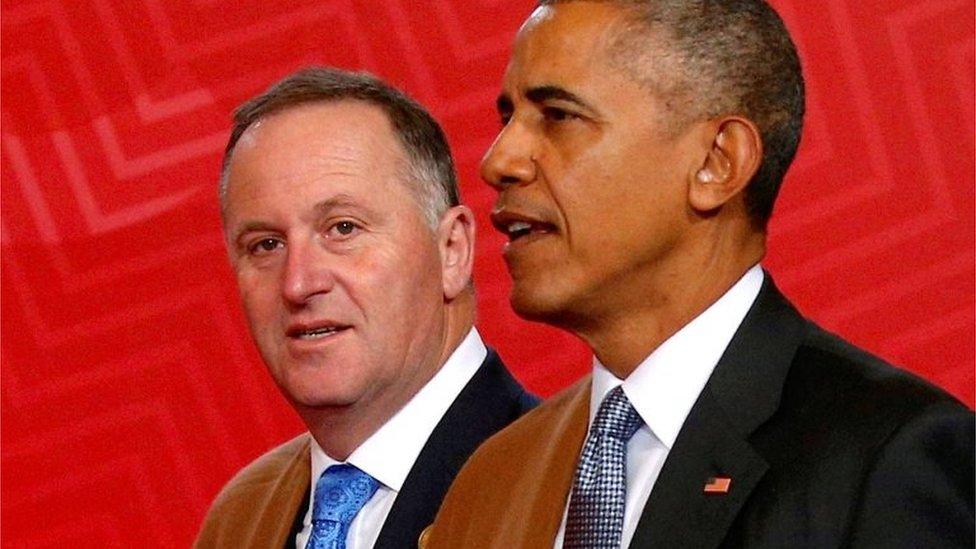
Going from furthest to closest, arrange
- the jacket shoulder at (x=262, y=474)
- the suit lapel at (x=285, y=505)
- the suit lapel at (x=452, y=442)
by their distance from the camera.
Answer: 1. the jacket shoulder at (x=262, y=474)
2. the suit lapel at (x=285, y=505)
3. the suit lapel at (x=452, y=442)

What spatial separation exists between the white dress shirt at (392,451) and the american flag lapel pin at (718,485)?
0.65m

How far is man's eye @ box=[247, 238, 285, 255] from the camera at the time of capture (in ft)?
8.21

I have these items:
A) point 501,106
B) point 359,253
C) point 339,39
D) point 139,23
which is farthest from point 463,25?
point 501,106

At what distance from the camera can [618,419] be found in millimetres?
2062

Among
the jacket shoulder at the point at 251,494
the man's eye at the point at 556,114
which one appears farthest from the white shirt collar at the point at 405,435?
the man's eye at the point at 556,114

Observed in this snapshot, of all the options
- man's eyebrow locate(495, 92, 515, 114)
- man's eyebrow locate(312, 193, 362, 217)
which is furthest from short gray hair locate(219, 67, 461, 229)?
man's eyebrow locate(495, 92, 515, 114)

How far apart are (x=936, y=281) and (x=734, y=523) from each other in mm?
1110

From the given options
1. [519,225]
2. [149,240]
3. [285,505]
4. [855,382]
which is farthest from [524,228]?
[149,240]

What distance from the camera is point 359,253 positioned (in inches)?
97.5

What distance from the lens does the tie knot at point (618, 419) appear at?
2.06 m

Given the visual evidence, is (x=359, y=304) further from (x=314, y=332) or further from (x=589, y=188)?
(x=589, y=188)

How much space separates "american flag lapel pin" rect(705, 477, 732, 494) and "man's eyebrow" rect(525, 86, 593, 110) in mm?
394

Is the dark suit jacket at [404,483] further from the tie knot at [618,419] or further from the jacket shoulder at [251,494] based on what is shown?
the tie knot at [618,419]

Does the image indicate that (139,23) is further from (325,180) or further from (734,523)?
(734,523)
